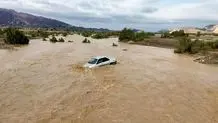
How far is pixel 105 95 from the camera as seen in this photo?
75.4ft

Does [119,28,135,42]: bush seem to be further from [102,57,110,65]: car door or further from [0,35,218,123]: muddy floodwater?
[0,35,218,123]: muddy floodwater

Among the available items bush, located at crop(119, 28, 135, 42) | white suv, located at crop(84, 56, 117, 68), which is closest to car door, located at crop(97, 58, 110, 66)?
white suv, located at crop(84, 56, 117, 68)

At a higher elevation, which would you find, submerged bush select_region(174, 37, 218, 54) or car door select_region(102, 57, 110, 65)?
car door select_region(102, 57, 110, 65)

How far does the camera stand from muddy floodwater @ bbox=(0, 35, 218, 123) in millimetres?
18047

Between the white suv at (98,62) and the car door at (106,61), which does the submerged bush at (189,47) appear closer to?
the white suv at (98,62)

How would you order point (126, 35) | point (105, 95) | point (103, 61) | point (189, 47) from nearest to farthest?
1. point (105, 95)
2. point (103, 61)
3. point (189, 47)
4. point (126, 35)

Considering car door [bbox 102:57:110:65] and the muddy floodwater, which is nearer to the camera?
the muddy floodwater

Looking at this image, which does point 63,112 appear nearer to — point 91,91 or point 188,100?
point 91,91

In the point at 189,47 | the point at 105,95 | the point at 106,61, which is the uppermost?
the point at 106,61

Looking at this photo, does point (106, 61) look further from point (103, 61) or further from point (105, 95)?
point (105, 95)

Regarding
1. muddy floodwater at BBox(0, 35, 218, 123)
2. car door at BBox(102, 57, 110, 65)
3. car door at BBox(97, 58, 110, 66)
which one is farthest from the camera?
car door at BBox(102, 57, 110, 65)

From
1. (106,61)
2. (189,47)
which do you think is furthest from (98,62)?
(189,47)

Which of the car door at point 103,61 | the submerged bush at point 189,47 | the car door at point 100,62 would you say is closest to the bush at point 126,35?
the submerged bush at point 189,47

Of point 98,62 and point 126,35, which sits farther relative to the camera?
point 126,35
